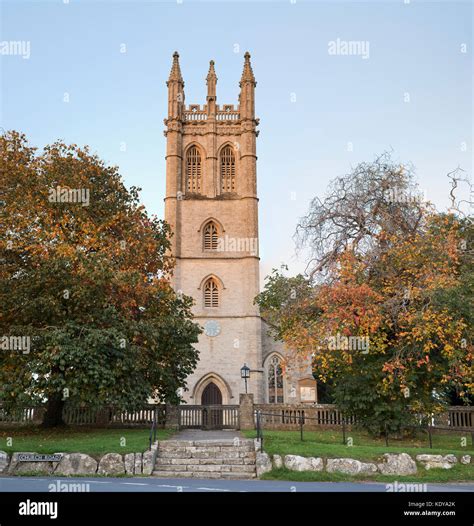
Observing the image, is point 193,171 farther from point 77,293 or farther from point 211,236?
point 77,293

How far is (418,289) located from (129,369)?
927cm

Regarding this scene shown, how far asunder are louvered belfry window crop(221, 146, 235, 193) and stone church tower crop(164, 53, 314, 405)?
0.24 ft

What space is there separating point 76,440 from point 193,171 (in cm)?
2692

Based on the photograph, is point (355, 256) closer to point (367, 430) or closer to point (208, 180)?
point (367, 430)

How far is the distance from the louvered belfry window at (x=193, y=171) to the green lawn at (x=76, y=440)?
73.3ft

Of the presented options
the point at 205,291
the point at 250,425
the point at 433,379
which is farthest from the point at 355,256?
the point at 205,291

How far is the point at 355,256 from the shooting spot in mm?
18969

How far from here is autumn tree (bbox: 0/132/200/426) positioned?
16734 mm

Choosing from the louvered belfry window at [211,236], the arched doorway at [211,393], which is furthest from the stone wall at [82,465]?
the louvered belfry window at [211,236]

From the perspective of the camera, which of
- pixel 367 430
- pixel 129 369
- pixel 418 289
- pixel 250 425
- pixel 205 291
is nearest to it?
pixel 418 289

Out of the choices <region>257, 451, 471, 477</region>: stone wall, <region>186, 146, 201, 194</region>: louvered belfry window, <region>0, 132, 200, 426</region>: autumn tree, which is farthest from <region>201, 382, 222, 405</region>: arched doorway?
<region>257, 451, 471, 477</region>: stone wall

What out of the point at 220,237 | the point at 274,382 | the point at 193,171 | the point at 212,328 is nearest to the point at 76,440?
the point at 212,328

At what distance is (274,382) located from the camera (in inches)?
1485

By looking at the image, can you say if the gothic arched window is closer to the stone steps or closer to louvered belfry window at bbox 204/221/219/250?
louvered belfry window at bbox 204/221/219/250
